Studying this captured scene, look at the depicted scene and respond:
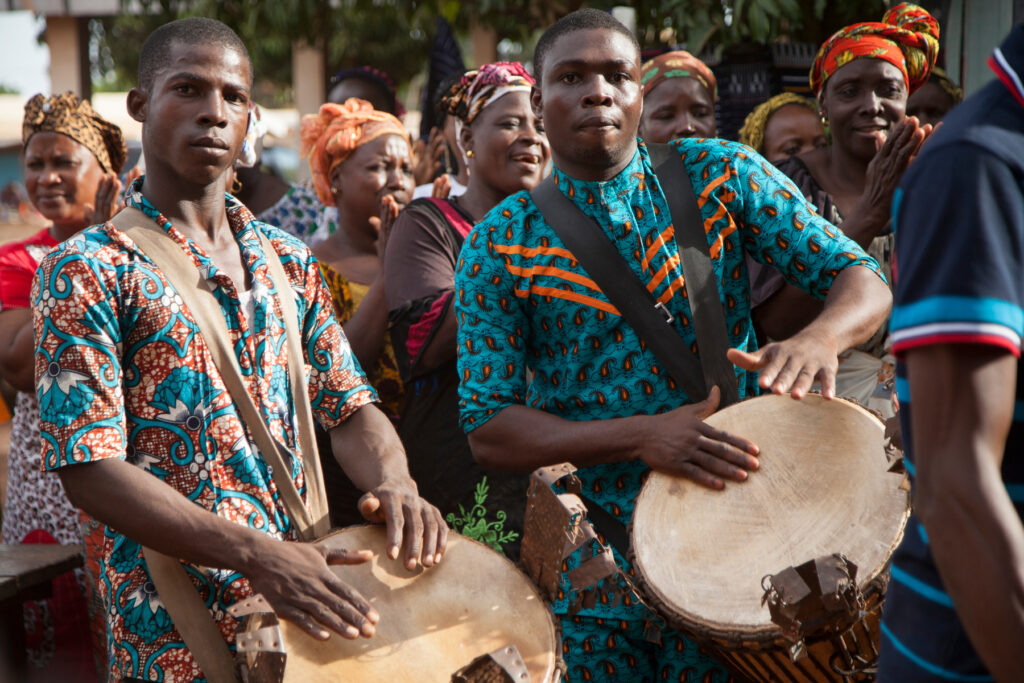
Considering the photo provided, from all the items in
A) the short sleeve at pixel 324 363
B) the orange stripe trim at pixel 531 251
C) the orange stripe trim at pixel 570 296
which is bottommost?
the short sleeve at pixel 324 363

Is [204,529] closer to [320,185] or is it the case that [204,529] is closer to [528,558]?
[528,558]

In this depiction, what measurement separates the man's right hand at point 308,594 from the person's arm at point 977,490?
1.24 metres

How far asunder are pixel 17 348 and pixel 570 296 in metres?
2.03

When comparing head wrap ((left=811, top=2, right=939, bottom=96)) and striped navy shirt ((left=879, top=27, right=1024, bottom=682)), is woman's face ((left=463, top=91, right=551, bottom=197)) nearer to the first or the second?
head wrap ((left=811, top=2, right=939, bottom=96))

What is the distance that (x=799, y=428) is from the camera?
2375mm

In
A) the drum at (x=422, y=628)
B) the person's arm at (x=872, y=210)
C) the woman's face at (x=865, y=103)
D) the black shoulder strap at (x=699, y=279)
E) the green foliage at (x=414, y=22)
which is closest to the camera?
the drum at (x=422, y=628)

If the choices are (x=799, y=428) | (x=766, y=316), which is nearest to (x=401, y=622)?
(x=799, y=428)

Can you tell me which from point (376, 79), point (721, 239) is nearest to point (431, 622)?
→ point (721, 239)

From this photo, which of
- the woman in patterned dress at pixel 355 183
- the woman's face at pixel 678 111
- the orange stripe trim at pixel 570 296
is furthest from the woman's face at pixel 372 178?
the orange stripe trim at pixel 570 296

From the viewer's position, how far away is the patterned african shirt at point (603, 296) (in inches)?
104

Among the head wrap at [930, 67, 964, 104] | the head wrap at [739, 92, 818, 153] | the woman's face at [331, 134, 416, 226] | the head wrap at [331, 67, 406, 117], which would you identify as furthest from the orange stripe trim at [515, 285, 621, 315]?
the head wrap at [331, 67, 406, 117]

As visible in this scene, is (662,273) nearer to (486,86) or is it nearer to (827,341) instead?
(827,341)

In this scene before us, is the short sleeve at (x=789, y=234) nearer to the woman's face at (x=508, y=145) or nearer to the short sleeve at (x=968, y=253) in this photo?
the short sleeve at (x=968, y=253)

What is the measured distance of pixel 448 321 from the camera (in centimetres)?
375
